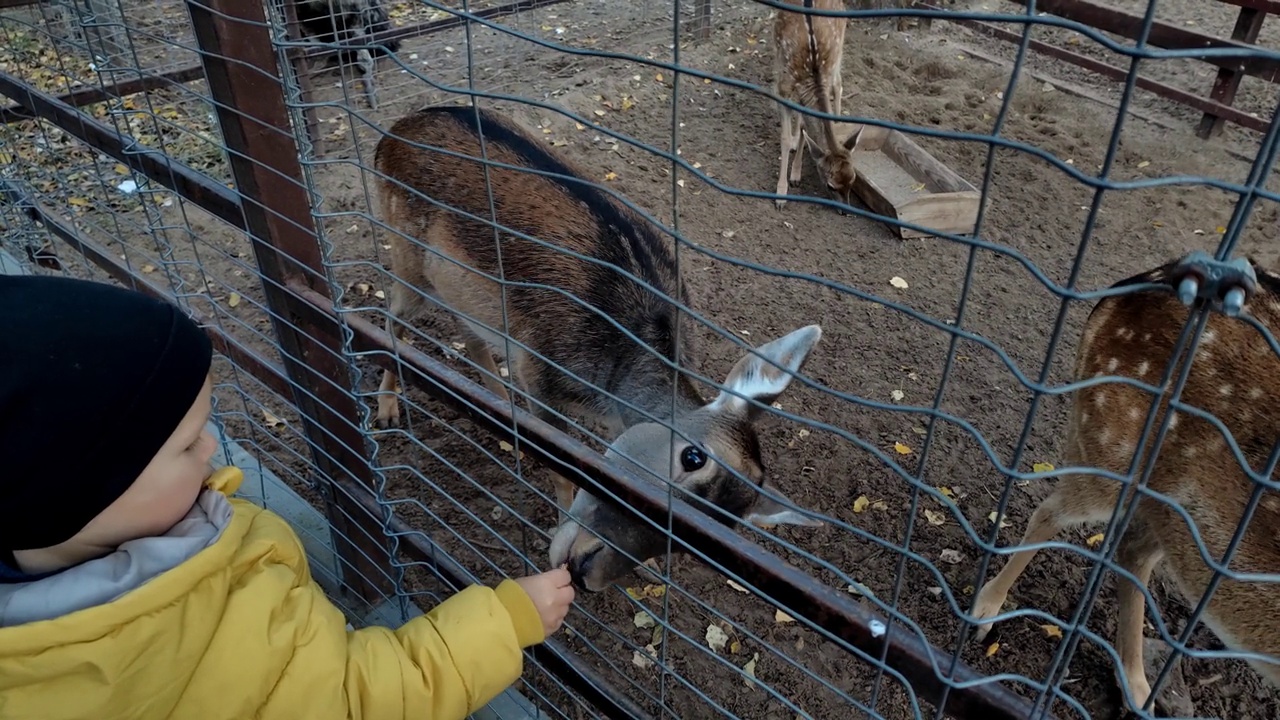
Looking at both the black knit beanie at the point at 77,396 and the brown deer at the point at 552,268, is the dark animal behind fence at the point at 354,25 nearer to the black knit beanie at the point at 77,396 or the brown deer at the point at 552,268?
the brown deer at the point at 552,268

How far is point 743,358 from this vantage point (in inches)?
125

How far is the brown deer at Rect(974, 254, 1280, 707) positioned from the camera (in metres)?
2.51

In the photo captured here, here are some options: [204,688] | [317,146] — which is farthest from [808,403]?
[317,146]

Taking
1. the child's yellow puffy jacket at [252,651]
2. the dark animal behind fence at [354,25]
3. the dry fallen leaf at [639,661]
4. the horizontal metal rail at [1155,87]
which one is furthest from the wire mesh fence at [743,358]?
the child's yellow puffy jacket at [252,651]

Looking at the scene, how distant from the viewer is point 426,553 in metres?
2.56

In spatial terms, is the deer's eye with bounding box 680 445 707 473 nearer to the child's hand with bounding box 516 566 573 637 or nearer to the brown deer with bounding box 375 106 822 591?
the brown deer with bounding box 375 106 822 591

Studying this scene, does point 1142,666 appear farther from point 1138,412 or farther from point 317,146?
point 317,146

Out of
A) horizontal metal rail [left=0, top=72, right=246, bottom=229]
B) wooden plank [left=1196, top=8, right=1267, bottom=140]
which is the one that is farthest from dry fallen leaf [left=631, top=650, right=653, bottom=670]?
wooden plank [left=1196, top=8, right=1267, bottom=140]

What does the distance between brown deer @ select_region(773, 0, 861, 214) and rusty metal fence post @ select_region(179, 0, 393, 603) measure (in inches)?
168

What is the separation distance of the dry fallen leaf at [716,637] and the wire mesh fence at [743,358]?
0.01 meters

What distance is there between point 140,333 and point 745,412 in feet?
6.81

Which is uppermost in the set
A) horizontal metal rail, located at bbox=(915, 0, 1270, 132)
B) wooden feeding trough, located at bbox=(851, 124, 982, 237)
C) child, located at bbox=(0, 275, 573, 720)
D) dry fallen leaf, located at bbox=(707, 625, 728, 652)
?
child, located at bbox=(0, 275, 573, 720)

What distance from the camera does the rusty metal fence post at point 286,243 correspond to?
213 cm

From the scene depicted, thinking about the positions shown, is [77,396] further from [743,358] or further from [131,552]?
[743,358]
